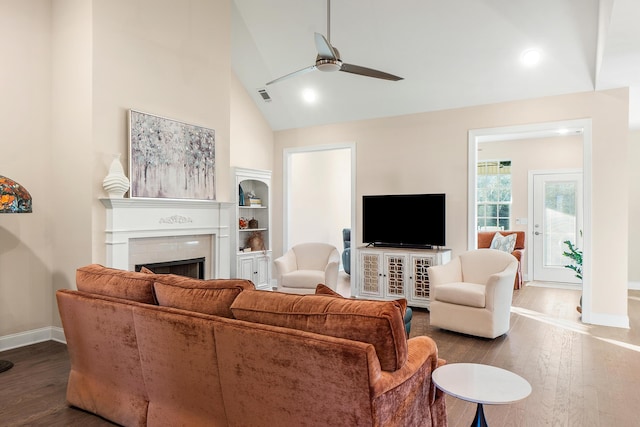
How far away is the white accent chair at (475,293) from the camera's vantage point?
4.03 m

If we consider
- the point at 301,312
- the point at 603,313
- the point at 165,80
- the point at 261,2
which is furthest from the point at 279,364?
the point at 261,2

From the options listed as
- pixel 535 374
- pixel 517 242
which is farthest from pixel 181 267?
pixel 517 242

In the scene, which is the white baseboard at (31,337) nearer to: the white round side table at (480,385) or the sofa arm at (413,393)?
the sofa arm at (413,393)

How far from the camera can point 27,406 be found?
2.68 m

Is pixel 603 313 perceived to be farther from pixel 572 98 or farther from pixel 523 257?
pixel 523 257

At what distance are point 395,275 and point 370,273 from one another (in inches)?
15.0

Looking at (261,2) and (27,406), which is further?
(261,2)

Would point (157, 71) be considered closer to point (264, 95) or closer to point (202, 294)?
point (264, 95)

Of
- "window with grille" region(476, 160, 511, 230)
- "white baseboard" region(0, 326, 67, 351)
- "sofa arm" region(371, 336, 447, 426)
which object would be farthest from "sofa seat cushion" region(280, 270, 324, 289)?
"window with grille" region(476, 160, 511, 230)

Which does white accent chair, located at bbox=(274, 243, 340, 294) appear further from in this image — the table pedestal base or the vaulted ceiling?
the table pedestal base

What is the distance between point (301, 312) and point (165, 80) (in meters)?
3.66

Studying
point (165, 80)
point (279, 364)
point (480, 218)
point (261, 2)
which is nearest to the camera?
point (279, 364)

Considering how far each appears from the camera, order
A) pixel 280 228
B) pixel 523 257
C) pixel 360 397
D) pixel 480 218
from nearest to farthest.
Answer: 1. pixel 360 397
2. pixel 280 228
3. pixel 523 257
4. pixel 480 218

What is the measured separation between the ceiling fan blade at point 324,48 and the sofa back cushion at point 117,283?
7.34 ft
